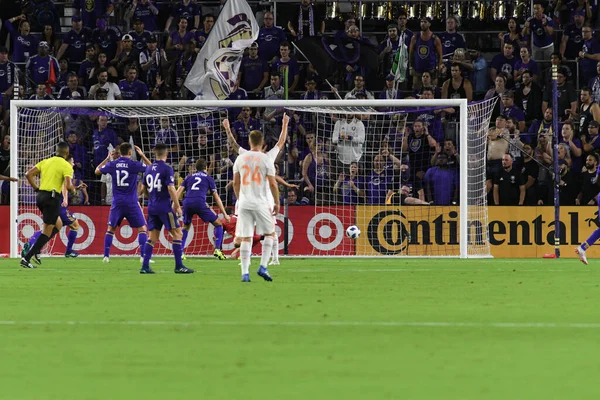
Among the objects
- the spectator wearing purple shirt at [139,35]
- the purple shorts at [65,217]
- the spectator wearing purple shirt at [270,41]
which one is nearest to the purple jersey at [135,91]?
the spectator wearing purple shirt at [139,35]

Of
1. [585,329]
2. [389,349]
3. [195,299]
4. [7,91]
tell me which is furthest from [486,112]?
[389,349]

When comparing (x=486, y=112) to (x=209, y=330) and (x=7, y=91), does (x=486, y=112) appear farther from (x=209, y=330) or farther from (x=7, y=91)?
(x=209, y=330)

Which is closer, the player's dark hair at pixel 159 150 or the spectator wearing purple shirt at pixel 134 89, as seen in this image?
the player's dark hair at pixel 159 150

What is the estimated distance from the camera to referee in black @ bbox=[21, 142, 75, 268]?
19.8 metres

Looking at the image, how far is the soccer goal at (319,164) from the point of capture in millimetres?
25469

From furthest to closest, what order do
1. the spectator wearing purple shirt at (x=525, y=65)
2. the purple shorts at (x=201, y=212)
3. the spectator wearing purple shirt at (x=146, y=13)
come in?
the spectator wearing purple shirt at (x=146, y=13)
the spectator wearing purple shirt at (x=525, y=65)
the purple shorts at (x=201, y=212)

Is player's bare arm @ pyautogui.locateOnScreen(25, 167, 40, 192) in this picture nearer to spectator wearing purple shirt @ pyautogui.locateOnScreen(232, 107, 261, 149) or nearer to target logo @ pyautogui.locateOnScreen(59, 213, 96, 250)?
target logo @ pyautogui.locateOnScreen(59, 213, 96, 250)

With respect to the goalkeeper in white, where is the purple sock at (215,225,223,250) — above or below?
below

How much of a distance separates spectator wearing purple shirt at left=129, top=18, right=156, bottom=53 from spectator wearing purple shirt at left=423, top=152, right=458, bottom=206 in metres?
7.99

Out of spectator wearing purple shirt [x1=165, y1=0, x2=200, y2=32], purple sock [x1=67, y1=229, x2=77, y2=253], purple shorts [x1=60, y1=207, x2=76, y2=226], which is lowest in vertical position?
purple sock [x1=67, y1=229, x2=77, y2=253]

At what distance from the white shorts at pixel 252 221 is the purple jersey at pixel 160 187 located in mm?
2684

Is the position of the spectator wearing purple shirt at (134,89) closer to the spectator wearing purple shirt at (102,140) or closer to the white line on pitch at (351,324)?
the spectator wearing purple shirt at (102,140)

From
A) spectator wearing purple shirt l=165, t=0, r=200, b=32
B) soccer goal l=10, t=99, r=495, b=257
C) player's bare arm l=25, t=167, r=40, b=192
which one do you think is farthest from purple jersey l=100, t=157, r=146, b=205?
spectator wearing purple shirt l=165, t=0, r=200, b=32

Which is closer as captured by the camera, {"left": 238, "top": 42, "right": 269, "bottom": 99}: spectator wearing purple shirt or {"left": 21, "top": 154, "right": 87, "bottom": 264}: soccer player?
{"left": 21, "top": 154, "right": 87, "bottom": 264}: soccer player
